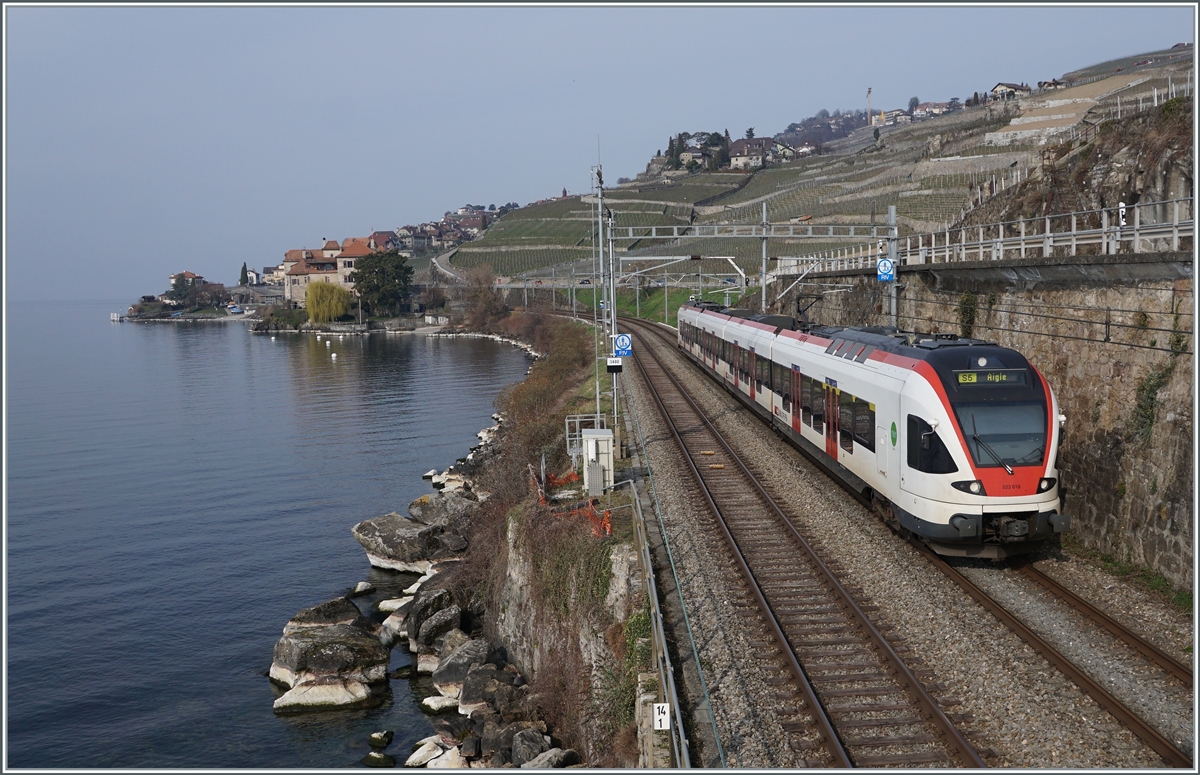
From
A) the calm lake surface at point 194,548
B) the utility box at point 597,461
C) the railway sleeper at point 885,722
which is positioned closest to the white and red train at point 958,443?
the railway sleeper at point 885,722

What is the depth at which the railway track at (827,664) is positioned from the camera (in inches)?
369

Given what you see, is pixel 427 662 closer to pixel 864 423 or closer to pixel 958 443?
pixel 864 423

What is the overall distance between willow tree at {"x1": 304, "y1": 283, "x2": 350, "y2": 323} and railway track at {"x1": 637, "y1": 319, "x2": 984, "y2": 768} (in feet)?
440

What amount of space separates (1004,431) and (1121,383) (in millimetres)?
2957

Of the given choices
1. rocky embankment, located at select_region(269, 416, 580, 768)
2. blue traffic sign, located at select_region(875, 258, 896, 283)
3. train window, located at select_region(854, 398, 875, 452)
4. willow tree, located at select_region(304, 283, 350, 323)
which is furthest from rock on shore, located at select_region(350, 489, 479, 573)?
willow tree, located at select_region(304, 283, 350, 323)

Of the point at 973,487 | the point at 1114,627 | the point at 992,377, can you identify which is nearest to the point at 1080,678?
the point at 1114,627

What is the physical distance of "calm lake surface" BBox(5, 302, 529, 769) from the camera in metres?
20.5

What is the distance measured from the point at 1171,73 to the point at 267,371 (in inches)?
3053

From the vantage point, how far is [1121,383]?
604 inches

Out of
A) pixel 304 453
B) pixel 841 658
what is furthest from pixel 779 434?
pixel 304 453

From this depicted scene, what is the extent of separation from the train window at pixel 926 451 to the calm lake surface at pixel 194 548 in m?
11.5

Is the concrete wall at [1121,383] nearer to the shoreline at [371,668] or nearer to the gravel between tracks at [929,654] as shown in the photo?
the gravel between tracks at [929,654]

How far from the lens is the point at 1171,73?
6397 centimetres

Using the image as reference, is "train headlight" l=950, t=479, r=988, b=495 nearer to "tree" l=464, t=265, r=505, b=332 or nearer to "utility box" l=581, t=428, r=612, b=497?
"utility box" l=581, t=428, r=612, b=497
